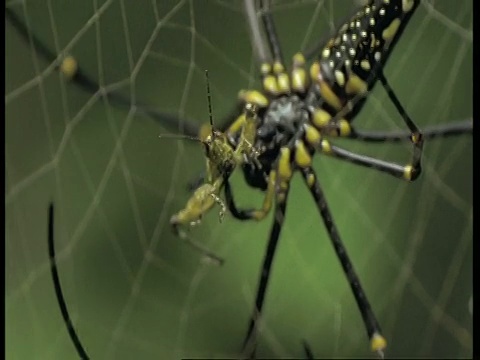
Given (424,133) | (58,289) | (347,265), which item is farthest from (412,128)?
(58,289)

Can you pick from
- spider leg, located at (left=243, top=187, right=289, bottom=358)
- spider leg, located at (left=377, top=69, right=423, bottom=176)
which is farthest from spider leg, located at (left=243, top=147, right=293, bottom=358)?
spider leg, located at (left=377, top=69, right=423, bottom=176)

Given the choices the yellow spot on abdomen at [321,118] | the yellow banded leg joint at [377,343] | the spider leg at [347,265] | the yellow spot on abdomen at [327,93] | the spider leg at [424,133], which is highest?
the yellow spot on abdomen at [327,93]

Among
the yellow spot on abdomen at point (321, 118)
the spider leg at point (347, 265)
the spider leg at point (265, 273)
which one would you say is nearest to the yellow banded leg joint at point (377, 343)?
the spider leg at point (347, 265)

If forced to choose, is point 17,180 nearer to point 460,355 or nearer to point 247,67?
point 247,67

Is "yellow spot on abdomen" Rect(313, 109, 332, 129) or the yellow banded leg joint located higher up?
"yellow spot on abdomen" Rect(313, 109, 332, 129)

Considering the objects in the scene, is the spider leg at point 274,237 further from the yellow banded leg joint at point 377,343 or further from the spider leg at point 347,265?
the yellow banded leg joint at point 377,343

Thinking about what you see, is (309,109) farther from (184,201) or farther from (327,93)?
(184,201)

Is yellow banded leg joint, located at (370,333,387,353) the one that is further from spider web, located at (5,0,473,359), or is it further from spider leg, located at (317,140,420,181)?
spider leg, located at (317,140,420,181)

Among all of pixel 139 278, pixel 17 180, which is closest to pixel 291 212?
pixel 139 278

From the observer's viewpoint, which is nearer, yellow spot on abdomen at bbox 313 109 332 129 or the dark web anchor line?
the dark web anchor line
